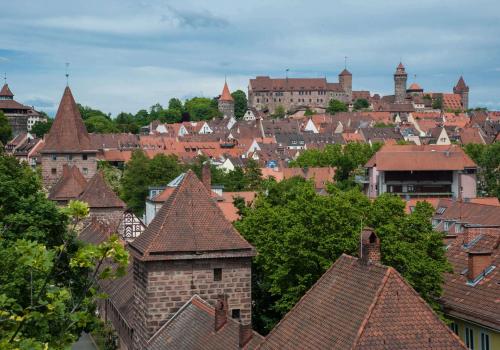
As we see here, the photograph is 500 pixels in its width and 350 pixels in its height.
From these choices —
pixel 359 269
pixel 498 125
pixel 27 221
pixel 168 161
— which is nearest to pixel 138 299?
pixel 27 221

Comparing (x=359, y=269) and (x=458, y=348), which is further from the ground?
(x=359, y=269)

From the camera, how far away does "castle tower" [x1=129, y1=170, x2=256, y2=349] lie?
2872cm

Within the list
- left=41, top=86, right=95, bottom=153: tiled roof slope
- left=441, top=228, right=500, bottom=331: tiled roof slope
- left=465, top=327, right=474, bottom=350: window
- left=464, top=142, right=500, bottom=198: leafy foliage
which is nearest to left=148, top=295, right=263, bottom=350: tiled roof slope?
left=441, top=228, right=500, bottom=331: tiled roof slope

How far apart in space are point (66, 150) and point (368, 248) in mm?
62738

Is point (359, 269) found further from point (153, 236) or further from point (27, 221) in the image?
point (27, 221)

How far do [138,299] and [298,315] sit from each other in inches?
385

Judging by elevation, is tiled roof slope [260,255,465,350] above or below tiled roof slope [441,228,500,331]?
above

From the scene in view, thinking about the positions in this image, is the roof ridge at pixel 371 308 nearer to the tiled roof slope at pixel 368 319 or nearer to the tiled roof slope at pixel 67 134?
the tiled roof slope at pixel 368 319

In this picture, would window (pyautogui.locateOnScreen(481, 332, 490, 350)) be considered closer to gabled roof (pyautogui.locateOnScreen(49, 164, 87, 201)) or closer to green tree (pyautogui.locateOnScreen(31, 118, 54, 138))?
gabled roof (pyautogui.locateOnScreen(49, 164, 87, 201))

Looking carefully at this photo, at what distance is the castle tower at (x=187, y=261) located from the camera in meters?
28.7

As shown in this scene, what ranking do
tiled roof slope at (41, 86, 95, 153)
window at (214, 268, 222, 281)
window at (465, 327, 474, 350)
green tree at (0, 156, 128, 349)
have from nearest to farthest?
green tree at (0, 156, 128, 349) < window at (214, 268, 222, 281) < window at (465, 327, 474, 350) < tiled roof slope at (41, 86, 95, 153)

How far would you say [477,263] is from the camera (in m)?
32.2

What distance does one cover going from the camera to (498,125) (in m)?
190

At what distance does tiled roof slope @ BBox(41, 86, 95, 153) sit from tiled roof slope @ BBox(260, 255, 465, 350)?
6233cm
